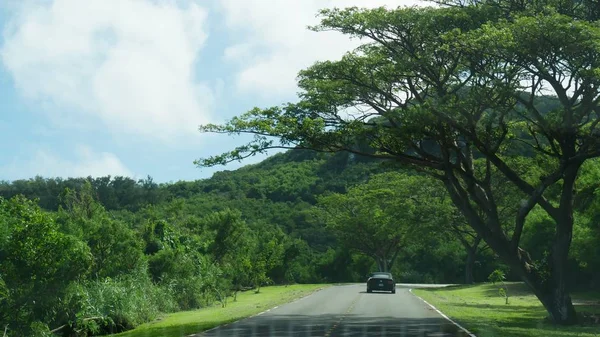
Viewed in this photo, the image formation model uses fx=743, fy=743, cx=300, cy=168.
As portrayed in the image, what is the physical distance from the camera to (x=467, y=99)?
75.8ft

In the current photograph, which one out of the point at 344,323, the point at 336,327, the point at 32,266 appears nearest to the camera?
the point at 336,327

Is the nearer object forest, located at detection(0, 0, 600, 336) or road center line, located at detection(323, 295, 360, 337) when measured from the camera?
road center line, located at detection(323, 295, 360, 337)

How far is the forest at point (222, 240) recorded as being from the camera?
26.6m

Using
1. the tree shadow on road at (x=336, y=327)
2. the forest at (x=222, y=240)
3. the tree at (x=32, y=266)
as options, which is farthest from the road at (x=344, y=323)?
the tree at (x=32, y=266)

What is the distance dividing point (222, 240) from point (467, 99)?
35.4 metres

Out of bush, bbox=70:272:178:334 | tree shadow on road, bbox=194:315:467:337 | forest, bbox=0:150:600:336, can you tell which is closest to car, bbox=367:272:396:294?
forest, bbox=0:150:600:336

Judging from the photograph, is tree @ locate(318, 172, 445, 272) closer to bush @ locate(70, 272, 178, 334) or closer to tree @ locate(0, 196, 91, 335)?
bush @ locate(70, 272, 178, 334)

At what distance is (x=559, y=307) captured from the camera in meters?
25.3

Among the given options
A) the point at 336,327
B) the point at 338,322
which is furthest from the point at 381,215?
the point at 336,327

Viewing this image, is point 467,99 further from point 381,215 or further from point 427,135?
point 381,215

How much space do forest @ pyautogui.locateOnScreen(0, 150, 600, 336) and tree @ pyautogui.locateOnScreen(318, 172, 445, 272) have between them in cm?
15

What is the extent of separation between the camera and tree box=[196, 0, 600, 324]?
21703 mm

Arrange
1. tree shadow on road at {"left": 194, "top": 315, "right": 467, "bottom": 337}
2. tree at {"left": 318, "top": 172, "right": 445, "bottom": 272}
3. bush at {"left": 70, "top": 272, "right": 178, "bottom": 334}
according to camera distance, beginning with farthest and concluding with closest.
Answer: tree at {"left": 318, "top": 172, "right": 445, "bottom": 272} < bush at {"left": 70, "top": 272, "right": 178, "bottom": 334} < tree shadow on road at {"left": 194, "top": 315, "right": 467, "bottom": 337}

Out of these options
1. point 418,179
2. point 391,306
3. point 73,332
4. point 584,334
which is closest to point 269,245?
point 418,179
